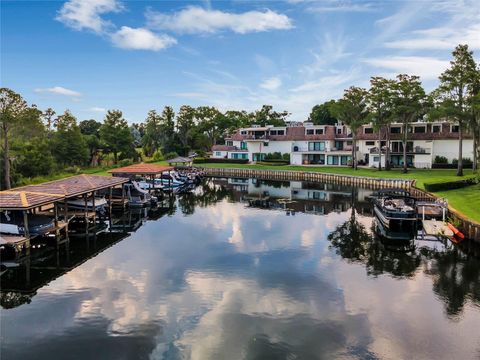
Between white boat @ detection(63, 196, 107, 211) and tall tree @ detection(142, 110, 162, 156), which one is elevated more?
tall tree @ detection(142, 110, 162, 156)

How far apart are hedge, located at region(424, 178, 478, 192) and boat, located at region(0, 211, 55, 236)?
39.9m

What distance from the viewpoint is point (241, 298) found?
19031mm

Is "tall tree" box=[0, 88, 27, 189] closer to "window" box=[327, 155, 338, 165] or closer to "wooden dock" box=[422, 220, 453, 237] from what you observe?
"wooden dock" box=[422, 220, 453, 237]

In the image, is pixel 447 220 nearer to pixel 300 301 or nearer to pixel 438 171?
pixel 300 301

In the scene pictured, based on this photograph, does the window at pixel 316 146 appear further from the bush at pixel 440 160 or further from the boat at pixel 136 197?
the boat at pixel 136 197

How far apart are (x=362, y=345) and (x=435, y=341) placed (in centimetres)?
293

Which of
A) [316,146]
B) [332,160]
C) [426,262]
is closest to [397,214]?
[426,262]

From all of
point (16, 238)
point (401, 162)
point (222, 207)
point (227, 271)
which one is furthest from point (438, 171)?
point (16, 238)

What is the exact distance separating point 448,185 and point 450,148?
96.1 ft

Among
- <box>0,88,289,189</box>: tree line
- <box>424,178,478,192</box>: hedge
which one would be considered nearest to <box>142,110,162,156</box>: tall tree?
<box>0,88,289,189</box>: tree line

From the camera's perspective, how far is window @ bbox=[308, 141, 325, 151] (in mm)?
86688

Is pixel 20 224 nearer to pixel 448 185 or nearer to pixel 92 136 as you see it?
pixel 448 185

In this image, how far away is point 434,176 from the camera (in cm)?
6072

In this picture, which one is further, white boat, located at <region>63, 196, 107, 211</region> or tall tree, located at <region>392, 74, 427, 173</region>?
tall tree, located at <region>392, 74, 427, 173</region>
